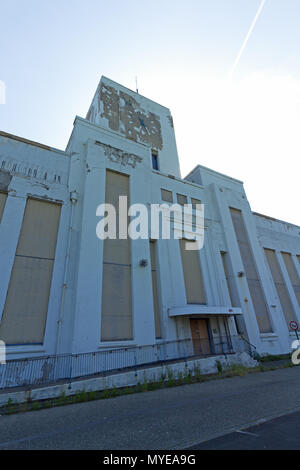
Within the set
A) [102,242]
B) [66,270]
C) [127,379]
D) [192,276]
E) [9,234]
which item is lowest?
[127,379]

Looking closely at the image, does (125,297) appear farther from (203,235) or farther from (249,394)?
(203,235)

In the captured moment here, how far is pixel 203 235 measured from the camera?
18.9m

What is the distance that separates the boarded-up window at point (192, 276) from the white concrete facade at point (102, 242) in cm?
46

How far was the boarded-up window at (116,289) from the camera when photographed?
473 inches

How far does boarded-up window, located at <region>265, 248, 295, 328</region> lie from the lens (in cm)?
2129

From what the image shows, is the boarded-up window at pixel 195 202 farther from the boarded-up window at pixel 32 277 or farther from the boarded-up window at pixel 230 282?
the boarded-up window at pixel 32 277

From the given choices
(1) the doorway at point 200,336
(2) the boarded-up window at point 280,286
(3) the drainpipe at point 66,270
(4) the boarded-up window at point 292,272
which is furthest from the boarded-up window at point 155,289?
(4) the boarded-up window at point 292,272

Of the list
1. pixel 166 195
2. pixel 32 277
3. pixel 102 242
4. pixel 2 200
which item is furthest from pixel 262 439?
pixel 166 195

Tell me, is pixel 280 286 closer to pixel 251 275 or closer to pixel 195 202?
pixel 251 275

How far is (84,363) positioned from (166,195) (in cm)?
1316

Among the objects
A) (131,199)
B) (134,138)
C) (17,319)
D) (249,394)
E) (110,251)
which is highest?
(134,138)

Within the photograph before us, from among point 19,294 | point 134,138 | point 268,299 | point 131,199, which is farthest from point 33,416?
point 134,138

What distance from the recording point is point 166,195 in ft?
61.7
